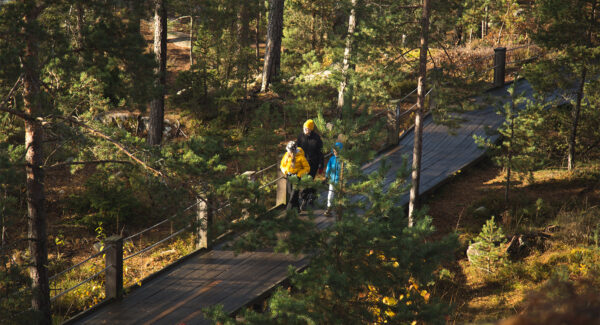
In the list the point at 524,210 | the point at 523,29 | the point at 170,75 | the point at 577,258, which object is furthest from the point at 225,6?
the point at 577,258

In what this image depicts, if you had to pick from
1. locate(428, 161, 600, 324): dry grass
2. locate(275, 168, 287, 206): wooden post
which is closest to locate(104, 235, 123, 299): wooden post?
locate(275, 168, 287, 206): wooden post

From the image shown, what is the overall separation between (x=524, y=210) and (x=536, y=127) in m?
1.94

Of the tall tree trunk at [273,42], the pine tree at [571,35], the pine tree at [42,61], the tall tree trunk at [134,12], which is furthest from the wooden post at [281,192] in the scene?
the tall tree trunk at [273,42]

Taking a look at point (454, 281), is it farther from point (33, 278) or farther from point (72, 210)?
point (72, 210)

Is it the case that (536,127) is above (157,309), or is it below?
above

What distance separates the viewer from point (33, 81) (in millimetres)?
8367

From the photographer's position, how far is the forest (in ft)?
23.8

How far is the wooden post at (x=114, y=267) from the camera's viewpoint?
31.2 ft

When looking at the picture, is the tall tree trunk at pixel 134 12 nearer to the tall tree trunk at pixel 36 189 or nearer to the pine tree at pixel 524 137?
the tall tree trunk at pixel 36 189

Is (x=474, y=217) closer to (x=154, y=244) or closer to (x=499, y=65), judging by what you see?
(x=154, y=244)

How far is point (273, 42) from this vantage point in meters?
22.9

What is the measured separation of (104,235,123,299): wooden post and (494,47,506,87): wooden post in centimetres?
1529

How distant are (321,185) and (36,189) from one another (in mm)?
4588

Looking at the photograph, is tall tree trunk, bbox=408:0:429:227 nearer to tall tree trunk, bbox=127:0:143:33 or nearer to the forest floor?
the forest floor
